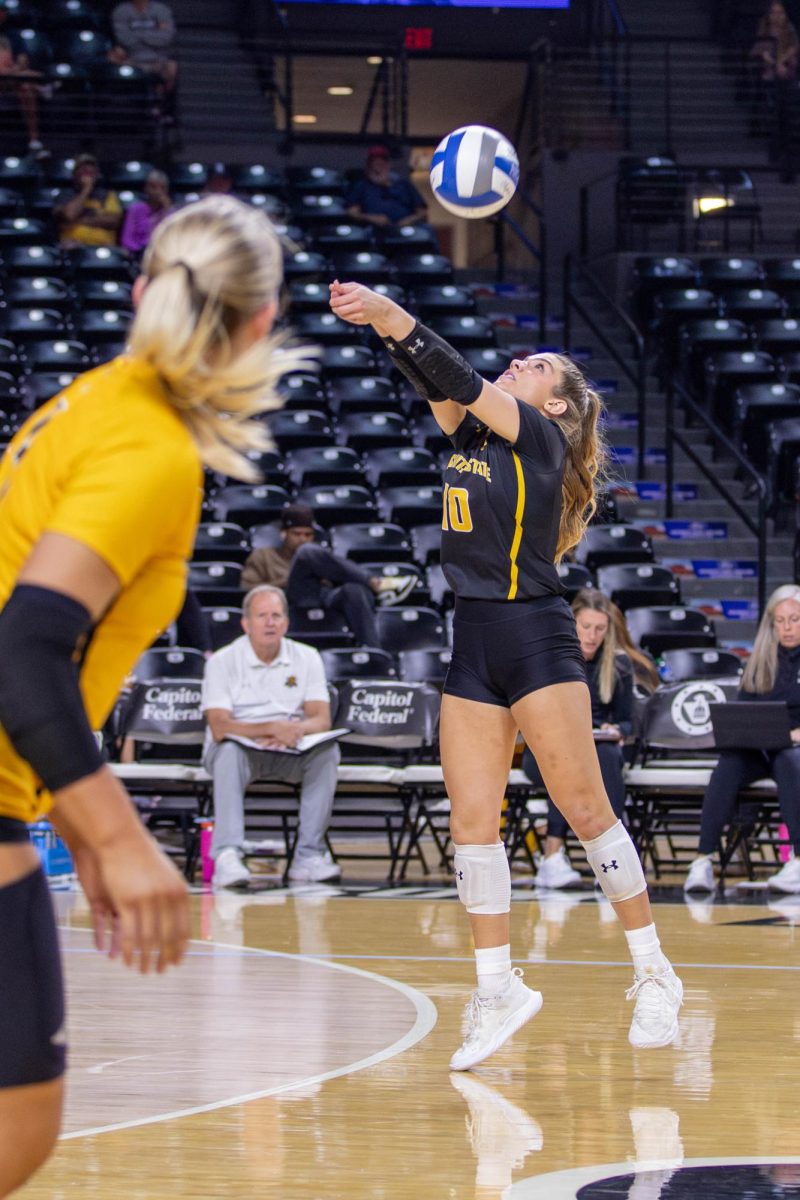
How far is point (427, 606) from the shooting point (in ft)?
39.3

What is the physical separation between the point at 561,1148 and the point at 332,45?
1778cm

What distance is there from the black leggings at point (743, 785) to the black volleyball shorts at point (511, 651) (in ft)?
15.2

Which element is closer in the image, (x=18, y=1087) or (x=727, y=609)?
(x=18, y=1087)

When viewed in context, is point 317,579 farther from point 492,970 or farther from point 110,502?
point 110,502

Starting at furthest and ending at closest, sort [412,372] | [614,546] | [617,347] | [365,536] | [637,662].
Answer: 1. [617,347]
2. [614,546]
3. [365,536]
4. [637,662]
5. [412,372]

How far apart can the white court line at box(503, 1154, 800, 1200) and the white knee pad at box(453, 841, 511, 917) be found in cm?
116

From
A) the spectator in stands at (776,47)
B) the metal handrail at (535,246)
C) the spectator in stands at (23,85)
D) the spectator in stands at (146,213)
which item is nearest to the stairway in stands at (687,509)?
the metal handrail at (535,246)

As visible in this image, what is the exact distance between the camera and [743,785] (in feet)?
30.1

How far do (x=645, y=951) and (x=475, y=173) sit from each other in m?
2.32

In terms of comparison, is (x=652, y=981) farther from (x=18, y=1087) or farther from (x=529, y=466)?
(x=18, y=1087)

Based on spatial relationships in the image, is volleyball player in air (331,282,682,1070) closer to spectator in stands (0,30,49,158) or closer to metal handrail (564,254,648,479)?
metal handrail (564,254,648,479)

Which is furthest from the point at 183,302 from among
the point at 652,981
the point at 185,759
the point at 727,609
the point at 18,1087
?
the point at 727,609

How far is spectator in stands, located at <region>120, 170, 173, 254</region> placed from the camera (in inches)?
618

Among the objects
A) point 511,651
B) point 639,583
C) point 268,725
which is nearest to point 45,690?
point 511,651
